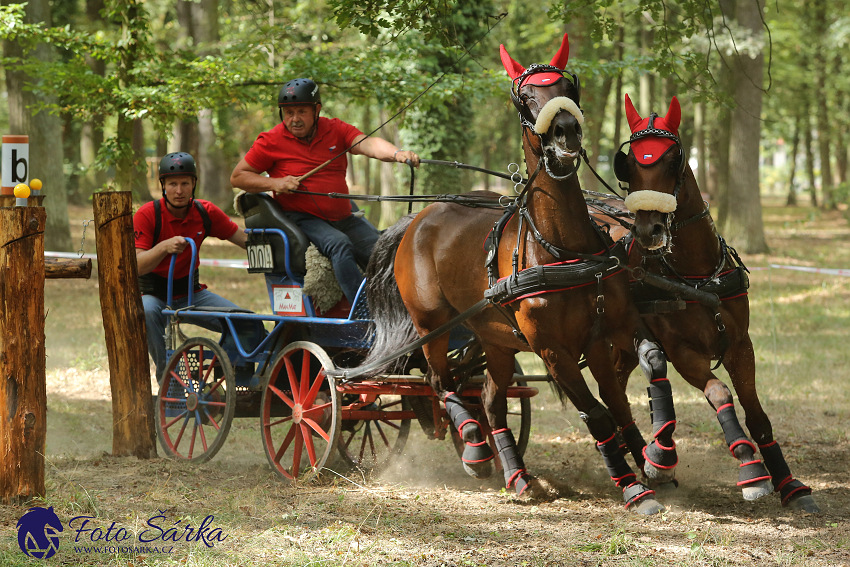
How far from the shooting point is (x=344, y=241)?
582cm

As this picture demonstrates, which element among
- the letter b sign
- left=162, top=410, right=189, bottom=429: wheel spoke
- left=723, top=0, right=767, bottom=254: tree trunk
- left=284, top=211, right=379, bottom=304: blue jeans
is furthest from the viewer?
left=723, top=0, right=767, bottom=254: tree trunk

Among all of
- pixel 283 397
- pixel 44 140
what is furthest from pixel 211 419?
pixel 44 140

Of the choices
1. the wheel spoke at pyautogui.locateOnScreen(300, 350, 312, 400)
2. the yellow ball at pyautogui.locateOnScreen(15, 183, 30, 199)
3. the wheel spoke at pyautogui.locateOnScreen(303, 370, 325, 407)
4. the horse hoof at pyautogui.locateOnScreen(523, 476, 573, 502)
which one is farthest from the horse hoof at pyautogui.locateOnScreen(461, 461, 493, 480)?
the yellow ball at pyautogui.locateOnScreen(15, 183, 30, 199)

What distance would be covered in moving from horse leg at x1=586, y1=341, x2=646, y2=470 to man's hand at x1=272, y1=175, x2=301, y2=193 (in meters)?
2.36

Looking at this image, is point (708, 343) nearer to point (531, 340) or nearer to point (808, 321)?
point (531, 340)

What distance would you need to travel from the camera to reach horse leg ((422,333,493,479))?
518 centimetres

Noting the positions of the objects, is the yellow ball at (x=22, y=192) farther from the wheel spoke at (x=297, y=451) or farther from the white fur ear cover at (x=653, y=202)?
the white fur ear cover at (x=653, y=202)

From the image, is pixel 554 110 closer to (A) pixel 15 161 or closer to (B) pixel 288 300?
(B) pixel 288 300

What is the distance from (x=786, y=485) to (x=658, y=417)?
2.80 feet

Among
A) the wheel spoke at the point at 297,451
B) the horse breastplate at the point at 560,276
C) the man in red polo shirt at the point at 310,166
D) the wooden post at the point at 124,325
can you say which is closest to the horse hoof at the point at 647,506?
the horse breastplate at the point at 560,276

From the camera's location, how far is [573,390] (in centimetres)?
463

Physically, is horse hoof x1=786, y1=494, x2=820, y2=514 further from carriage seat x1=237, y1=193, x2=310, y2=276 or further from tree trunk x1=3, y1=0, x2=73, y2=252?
tree trunk x1=3, y1=0, x2=73, y2=252

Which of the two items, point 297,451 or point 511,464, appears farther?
point 297,451

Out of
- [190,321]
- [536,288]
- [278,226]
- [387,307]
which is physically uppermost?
[278,226]
